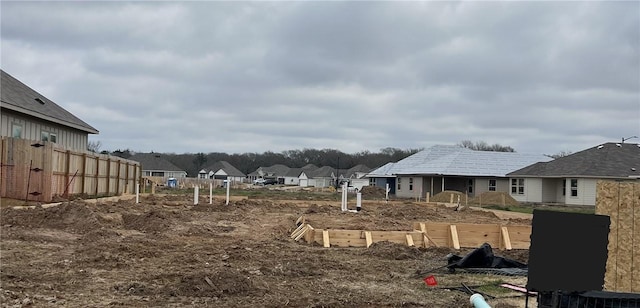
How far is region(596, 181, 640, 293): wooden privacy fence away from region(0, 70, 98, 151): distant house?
17.1 meters

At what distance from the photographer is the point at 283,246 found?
1320 centimetres

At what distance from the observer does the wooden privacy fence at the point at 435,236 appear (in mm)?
13945

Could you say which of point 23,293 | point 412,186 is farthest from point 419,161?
point 23,293

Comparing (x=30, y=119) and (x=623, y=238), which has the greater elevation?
(x=30, y=119)

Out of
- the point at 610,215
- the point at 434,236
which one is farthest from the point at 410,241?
the point at 610,215

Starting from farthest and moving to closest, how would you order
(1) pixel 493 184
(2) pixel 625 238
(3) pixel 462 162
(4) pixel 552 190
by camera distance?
(3) pixel 462 162 → (1) pixel 493 184 → (4) pixel 552 190 → (2) pixel 625 238

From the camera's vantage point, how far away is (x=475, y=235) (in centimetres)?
1441

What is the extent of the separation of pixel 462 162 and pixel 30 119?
127ft

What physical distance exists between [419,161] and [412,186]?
416cm

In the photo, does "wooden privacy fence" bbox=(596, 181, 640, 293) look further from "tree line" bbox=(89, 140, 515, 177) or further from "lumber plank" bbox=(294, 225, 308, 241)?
"tree line" bbox=(89, 140, 515, 177)

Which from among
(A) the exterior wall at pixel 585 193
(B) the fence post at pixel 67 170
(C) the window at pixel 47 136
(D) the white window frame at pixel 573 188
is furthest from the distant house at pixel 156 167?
(B) the fence post at pixel 67 170

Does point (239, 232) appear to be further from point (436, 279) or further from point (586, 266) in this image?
point (586, 266)

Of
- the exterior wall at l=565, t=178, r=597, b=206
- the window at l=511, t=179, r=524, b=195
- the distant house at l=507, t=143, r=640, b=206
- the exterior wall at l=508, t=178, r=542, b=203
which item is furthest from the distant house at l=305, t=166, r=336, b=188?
the exterior wall at l=565, t=178, r=597, b=206

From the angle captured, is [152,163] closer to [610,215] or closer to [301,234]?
[301,234]
